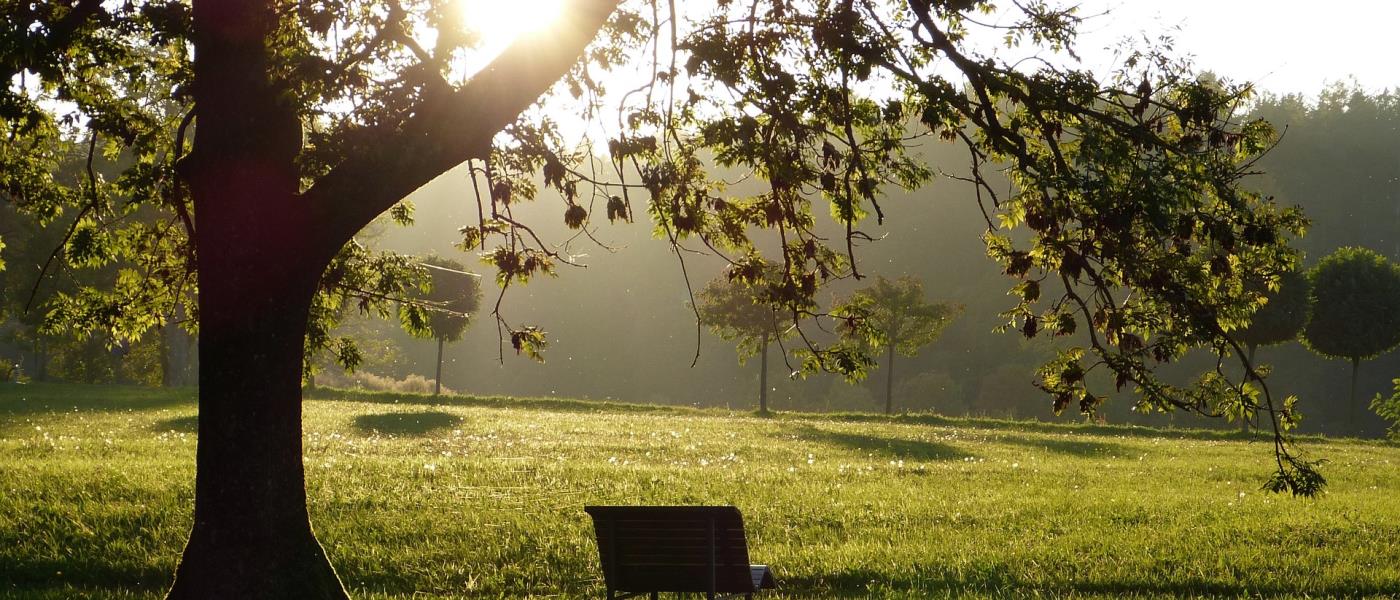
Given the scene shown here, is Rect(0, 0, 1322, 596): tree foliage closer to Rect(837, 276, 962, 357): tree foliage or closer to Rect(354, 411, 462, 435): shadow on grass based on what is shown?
Rect(354, 411, 462, 435): shadow on grass

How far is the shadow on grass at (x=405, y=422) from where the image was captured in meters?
27.8

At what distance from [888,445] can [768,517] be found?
1512cm

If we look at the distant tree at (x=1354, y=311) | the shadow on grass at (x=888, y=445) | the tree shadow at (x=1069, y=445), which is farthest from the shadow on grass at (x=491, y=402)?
the distant tree at (x=1354, y=311)

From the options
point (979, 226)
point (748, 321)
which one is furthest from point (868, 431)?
point (979, 226)

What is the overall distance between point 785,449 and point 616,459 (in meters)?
5.56

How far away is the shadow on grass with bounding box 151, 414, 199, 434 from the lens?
2642cm

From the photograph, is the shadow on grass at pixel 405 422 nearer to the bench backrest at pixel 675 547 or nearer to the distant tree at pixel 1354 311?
the bench backrest at pixel 675 547

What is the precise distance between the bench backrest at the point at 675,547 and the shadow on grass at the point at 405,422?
21.0 m

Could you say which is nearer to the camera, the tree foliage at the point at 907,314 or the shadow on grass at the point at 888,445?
the shadow on grass at the point at 888,445

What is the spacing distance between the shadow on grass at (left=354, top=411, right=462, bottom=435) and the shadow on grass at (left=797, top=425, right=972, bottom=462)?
9.53 meters

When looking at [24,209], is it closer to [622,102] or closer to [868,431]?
[622,102]

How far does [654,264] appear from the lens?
108625mm

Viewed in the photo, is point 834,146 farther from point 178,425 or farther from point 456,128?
point 178,425

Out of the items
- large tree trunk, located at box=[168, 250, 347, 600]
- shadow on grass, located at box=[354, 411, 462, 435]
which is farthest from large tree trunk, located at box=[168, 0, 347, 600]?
shadow on grass, located at box=[354, 411, 462, 435]
